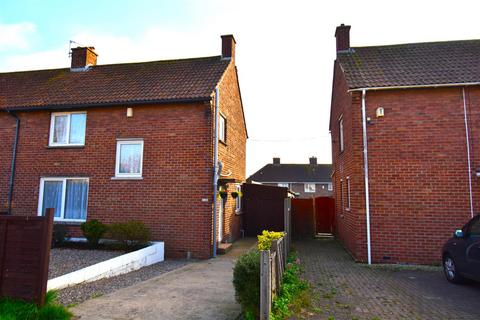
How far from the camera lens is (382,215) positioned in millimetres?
9523

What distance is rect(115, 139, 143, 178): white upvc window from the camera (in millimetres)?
11474

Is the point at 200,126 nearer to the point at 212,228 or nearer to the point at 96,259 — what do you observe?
the point at 212,228

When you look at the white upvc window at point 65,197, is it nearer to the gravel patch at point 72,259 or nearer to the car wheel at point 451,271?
the gravel patch at point 72,259

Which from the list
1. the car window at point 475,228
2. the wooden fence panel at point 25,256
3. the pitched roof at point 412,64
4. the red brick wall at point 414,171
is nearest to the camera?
the wooden fence panel at point 25,256

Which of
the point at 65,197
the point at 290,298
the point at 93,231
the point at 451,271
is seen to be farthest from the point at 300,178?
the point at 290,298

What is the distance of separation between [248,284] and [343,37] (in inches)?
460

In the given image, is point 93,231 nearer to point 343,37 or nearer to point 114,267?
point 114,267

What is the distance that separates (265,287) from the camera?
4.59 m

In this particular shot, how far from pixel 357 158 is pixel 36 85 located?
44.5ft

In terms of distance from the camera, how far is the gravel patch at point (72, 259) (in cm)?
740

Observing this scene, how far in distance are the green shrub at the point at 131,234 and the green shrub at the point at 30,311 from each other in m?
4.88

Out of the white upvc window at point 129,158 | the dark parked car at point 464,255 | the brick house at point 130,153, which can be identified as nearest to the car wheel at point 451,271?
the dark parked car at point 464,255

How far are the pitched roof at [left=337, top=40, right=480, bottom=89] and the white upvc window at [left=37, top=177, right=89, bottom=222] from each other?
32.3ft

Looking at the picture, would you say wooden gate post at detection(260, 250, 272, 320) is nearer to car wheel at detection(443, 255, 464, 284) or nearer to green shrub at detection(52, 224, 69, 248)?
car wheel at detection(443, 255, 464, 284)
